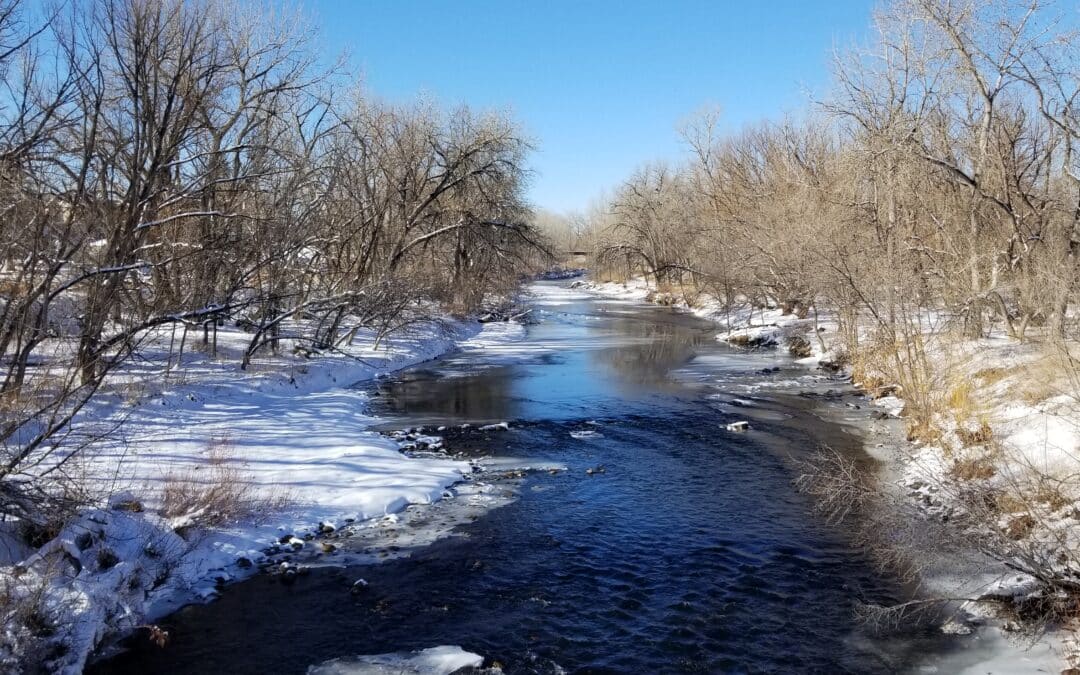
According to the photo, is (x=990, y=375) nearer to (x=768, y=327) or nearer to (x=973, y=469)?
(x=973, y=469)

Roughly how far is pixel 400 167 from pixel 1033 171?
22.0 meters

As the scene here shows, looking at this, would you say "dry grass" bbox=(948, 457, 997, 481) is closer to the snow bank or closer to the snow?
the snow

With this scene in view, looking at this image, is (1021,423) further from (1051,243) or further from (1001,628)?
(1051,243)

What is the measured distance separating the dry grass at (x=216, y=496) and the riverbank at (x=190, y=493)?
0.06ft

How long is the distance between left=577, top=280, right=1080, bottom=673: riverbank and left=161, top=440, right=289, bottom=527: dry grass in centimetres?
734

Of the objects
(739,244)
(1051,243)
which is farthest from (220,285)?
(739,244)

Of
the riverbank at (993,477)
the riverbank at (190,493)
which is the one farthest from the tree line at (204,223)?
the riverbank at (993,477)

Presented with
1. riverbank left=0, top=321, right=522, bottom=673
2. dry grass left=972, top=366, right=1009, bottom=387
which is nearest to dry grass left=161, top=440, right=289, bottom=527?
riverbank left=0, top=321, right=522, bottom=673

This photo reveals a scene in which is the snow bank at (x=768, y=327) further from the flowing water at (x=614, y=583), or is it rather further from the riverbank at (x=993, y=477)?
the flowing water at (x=614, y=583)

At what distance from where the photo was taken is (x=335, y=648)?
6551 millimetres

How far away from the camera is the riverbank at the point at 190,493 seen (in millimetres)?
6242

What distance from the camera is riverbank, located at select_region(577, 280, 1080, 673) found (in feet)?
21.6

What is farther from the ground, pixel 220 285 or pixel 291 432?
pixel 220 285

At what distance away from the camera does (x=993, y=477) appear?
399 inches
